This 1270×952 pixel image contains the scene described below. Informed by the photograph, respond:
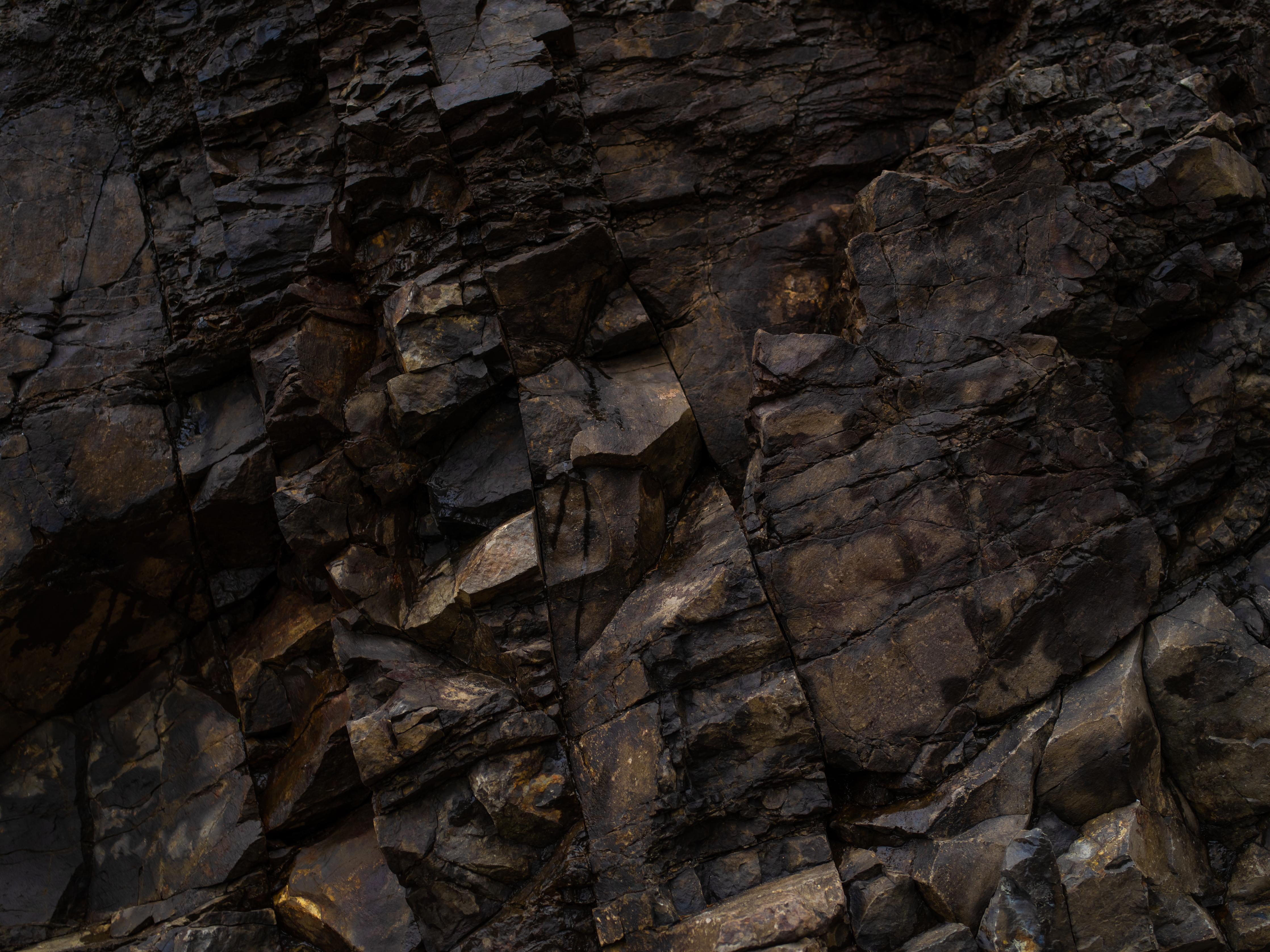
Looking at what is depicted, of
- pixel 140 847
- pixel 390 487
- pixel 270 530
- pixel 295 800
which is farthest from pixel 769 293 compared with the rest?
pixel 140 847

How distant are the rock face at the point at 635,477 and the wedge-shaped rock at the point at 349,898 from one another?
0.12 feet

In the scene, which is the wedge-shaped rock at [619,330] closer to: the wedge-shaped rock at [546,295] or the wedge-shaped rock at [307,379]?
the wedge-shaped rock at [546,295]

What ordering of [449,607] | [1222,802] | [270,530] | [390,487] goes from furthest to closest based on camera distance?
[270,530], [390,487], [449,607], [1222,802]

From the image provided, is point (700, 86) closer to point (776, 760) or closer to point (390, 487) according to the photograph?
point (390, 487)

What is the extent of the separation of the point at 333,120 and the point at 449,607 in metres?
4.62

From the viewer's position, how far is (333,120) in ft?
25.5

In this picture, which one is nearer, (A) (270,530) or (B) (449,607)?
(B) (449,607)

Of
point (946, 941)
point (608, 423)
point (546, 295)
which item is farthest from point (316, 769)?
point (946, 941)

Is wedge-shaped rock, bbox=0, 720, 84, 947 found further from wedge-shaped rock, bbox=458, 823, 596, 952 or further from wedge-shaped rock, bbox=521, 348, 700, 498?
wedge-shaped rock, bbox=521, 348, 700, 498

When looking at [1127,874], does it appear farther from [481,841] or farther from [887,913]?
[481,841]

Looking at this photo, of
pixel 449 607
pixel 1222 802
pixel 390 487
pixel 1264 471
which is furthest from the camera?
pixel 390 487

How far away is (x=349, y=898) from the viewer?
20.9 ft

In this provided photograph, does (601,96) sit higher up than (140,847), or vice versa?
(601,96)

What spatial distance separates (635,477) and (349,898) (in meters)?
3.84
